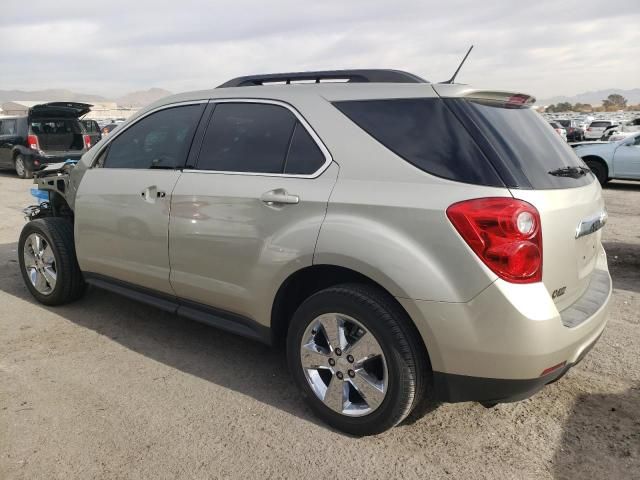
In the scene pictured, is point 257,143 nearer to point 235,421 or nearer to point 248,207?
point 248,207

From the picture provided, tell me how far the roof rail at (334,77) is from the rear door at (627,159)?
36.6 ft

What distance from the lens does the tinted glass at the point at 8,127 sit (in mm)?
14914

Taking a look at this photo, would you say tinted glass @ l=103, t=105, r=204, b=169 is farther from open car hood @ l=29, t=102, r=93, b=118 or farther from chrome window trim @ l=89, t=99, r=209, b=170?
open car hood @ l=29, t=102, r=93, b=118

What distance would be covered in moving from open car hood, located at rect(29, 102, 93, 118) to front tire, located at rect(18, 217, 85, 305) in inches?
360

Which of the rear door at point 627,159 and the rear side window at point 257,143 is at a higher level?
the rear side window at point 257,143

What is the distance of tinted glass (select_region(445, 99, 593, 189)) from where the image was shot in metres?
2.37

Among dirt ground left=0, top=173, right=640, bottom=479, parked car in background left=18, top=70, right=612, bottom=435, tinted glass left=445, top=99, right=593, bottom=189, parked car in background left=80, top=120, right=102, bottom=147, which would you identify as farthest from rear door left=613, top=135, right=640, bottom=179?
parked car in background left=80, top=120, right=102, bottom=147

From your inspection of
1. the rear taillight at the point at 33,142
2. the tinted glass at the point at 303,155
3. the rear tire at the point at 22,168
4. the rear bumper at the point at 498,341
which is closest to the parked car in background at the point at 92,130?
the rear taillight at the point at 33,142

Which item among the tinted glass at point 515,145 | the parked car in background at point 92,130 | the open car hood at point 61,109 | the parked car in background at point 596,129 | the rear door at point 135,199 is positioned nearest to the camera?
the tinted glass at point 515,145

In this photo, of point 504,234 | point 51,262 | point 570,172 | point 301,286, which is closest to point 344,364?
point 301,286

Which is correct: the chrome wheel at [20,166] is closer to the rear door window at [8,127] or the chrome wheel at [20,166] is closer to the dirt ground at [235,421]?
the rear door window at [8,127]

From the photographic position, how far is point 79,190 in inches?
162

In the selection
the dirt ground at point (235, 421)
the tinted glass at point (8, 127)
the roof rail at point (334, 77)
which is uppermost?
the roof rail at point (334, 77)

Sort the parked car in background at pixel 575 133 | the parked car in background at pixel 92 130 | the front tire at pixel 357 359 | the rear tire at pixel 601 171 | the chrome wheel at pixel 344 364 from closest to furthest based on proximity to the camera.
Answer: the front tire at pixel 357 359, the chrome wheel at pixel 344 364, the rear tire at pixel 601 171, the parked car in background at pixel 92 130, the parked car in background at pixel 575 133
